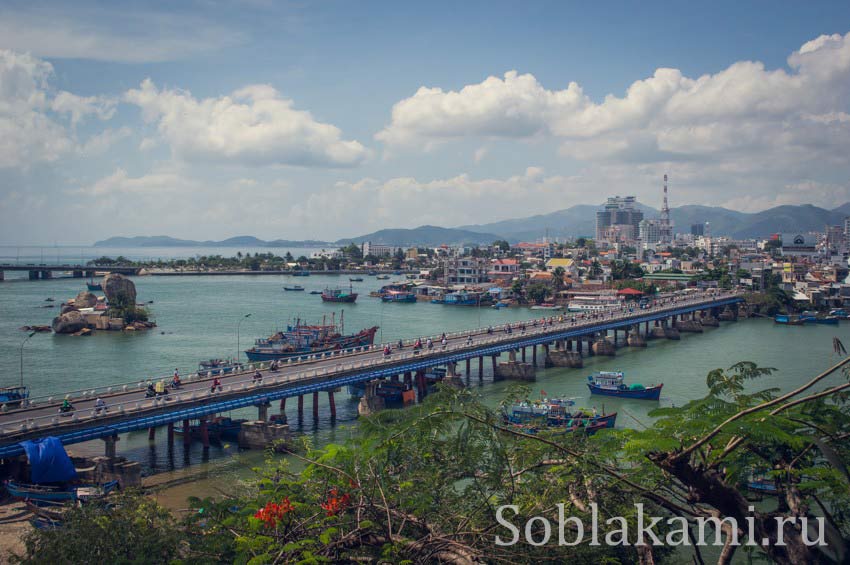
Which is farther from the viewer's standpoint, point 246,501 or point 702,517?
point 246,501

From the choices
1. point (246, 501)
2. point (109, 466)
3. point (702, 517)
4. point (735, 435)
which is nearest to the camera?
point (702, 517)

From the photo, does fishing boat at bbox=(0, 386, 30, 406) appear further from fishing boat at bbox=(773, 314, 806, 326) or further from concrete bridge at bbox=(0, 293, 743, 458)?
fishing boat at bbox=(773, 314, 806, 326)

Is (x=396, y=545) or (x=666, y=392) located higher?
(x=396, y=545)

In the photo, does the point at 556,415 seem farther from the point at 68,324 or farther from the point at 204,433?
the point at 68,324

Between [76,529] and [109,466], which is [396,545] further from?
[109,466]

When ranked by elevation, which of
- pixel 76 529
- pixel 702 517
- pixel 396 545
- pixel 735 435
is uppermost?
pixel 735 435

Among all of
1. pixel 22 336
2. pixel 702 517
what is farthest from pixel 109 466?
pixel 22 336

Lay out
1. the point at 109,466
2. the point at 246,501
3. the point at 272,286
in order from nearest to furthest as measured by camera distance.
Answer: the point at 246,501, the point at 109,466, the point at 272,286

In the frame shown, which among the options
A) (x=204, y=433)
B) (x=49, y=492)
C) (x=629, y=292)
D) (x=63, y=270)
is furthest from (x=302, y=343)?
(x=63, y=270)
